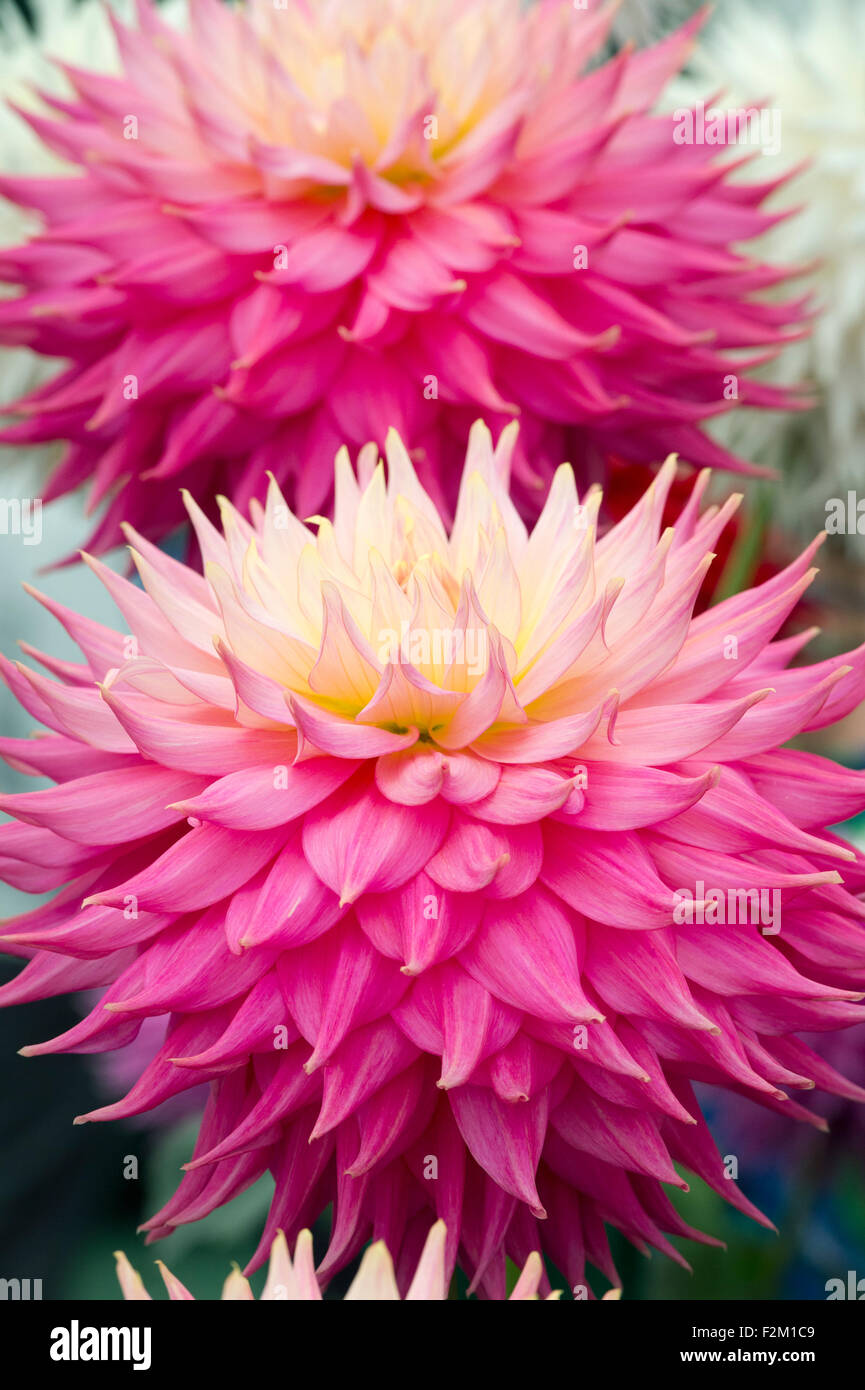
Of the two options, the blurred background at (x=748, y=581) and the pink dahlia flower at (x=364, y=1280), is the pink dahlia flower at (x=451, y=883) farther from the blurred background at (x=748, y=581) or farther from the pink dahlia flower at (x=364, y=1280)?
the blurred background at (x=748, y=581)

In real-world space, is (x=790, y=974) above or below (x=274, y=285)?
below

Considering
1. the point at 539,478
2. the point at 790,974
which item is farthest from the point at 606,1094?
the point at 539,478

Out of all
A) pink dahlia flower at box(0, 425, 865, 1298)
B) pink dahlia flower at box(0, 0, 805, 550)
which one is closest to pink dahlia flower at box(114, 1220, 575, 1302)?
pink dahlia flower at box(0, 425, 865, 1298)

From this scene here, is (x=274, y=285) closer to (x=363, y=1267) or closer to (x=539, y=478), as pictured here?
(x=539, y=478)

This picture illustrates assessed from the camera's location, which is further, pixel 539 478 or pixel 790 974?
pixel 539 478

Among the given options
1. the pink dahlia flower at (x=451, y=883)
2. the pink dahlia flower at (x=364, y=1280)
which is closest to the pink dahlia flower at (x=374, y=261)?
the pink dahlia flower at (x=451, y=883)

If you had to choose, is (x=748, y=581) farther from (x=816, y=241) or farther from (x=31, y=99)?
(x=31, y=99)

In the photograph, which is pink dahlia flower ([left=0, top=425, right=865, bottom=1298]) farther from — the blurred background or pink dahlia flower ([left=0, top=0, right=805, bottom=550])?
the blurred background
